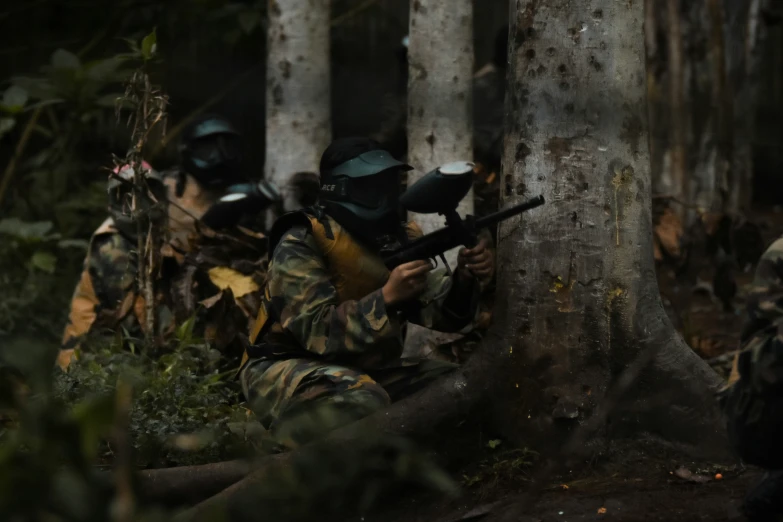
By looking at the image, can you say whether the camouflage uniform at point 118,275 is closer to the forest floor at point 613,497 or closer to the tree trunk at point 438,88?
the tree trunk at point 438,88

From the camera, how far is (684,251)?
20.4 ft

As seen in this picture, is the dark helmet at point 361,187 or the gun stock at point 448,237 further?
the dark helmet at point 361,187

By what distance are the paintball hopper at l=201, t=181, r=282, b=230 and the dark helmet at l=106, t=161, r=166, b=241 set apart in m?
0.30

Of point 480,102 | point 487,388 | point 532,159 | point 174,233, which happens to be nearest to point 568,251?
point 532,159

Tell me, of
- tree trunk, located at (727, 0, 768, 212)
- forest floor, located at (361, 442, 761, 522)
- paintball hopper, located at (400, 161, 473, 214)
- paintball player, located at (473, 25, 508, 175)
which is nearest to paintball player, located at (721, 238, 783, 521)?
forest floor, located at (361, 442, 761, 522)

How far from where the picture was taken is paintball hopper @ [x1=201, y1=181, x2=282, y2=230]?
591 centimetres

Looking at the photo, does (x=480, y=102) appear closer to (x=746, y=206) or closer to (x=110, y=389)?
(x=746, y=206)

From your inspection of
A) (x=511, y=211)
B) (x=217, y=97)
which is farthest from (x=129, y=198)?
(x=217, y=97)

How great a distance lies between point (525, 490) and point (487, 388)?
465 mm

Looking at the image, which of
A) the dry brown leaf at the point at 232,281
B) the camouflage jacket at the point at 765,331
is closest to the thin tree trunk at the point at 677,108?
the dry brown leaf at the point at 232,281

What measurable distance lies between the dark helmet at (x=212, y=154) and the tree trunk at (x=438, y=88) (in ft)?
4.92

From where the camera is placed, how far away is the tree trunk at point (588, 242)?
12.6 feet

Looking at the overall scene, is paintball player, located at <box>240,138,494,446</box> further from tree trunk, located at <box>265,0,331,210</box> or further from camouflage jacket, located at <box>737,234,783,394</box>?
tree trunk, located at <box>265,0,331,210</box>

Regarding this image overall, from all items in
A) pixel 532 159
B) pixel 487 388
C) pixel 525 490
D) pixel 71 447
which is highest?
pixel 532 159
